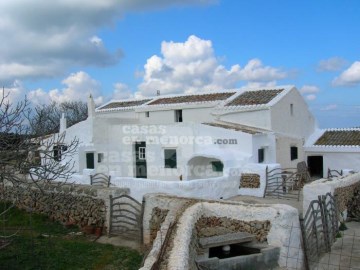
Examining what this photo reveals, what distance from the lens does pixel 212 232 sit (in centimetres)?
991

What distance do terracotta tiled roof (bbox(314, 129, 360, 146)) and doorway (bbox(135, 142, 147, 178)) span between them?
38.0ft

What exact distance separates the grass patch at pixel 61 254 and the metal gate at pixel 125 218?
0.88m

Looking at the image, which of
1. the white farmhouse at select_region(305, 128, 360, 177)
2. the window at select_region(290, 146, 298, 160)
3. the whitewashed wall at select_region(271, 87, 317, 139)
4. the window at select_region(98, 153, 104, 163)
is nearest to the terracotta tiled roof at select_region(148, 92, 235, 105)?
the whitewashed wall at select_region(271, 87, 317, 139)

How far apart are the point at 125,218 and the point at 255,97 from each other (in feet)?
47.2

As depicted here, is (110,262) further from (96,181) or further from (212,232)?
(96,181)

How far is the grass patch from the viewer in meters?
10.2

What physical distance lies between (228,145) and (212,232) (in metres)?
11.2

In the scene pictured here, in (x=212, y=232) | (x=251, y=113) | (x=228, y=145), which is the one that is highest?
(x=251, y=113)

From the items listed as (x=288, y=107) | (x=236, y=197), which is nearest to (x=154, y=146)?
(x=236, y=197)

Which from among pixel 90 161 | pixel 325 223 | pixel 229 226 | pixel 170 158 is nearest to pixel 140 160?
pixel 170 158

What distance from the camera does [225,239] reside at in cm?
939

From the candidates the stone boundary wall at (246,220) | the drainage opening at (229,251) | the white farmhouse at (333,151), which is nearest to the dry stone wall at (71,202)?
the stone boundary wall at (246,220)

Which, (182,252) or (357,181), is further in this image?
(357,181)

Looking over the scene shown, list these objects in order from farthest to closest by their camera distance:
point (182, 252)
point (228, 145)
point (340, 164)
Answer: point (340, 164) → point (228, 145) → point (182, 252)
